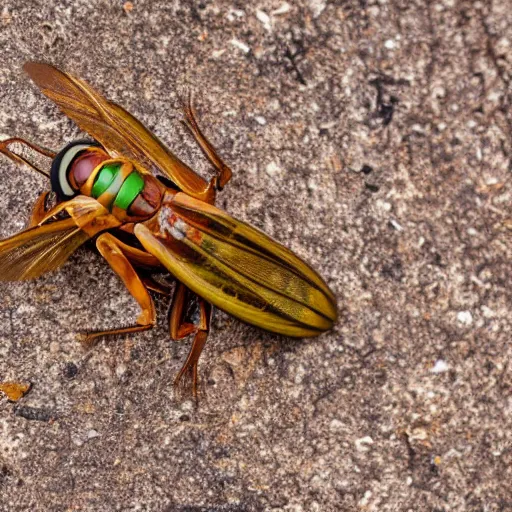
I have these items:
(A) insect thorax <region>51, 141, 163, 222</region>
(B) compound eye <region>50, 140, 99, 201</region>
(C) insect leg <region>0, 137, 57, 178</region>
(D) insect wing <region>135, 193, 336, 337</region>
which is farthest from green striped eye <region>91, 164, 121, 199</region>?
(C) insect leg <region>0, 137, 57, 178</region>

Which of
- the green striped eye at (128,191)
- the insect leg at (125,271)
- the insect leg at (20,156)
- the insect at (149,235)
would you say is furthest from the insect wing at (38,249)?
the insect leg at (20,156)

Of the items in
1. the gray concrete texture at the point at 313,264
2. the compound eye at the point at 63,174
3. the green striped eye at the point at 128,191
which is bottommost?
the gray concrete texture at the point at 313,264

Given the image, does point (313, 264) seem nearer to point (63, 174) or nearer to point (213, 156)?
point (213, 156)

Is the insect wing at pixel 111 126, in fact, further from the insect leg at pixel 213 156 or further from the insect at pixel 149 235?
the insect leg at pixel 213 156

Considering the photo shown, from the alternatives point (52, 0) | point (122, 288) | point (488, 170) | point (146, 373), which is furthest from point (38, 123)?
point (488, 170)

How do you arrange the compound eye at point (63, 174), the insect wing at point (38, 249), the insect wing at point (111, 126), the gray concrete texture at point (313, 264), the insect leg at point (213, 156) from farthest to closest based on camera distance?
the gray concrete texture at point (313, 264), the insect leg at point (213, 156), the insect wing at point (111, 126), the compound eye at point (63, 174), the insect wing at point (38, 249)

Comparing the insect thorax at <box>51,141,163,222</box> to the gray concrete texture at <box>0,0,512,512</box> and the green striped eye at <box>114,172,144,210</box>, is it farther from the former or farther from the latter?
the gray concrete texture at <box>0,0,512,512</box>
